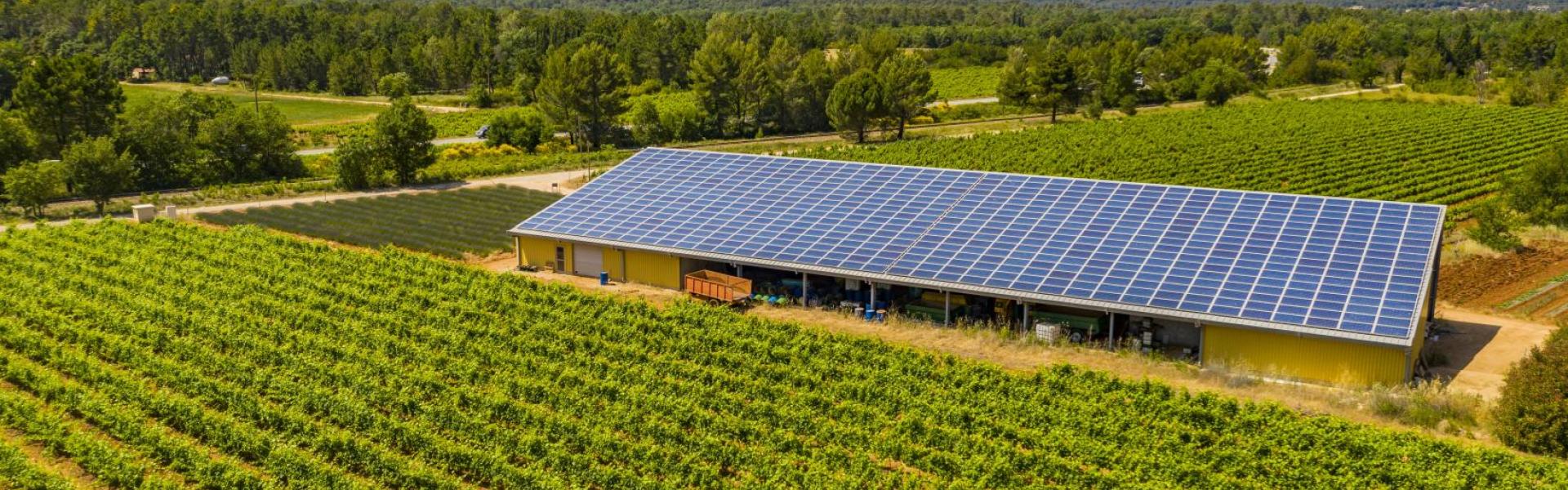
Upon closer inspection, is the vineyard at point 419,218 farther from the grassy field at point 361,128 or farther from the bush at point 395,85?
the bush at point 395,85

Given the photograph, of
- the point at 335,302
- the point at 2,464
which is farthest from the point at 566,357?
the point at 2,464

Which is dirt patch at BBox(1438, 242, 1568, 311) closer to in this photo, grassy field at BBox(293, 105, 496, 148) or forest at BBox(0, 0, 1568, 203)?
forest at BBox(0, 0, 1568, 203)

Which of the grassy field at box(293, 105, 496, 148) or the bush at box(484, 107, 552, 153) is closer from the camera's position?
the bush at box(484, 107, 552, 153)

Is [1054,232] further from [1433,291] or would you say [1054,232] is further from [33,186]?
[33,186]

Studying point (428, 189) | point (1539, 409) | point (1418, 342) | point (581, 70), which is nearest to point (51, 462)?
point (1539, 409)

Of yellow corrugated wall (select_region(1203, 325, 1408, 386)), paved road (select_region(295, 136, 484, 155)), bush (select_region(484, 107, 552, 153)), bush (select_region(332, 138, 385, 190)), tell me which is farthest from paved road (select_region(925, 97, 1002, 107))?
yellow corrugated wall (select_region(1203, 325, 1408, 386))
